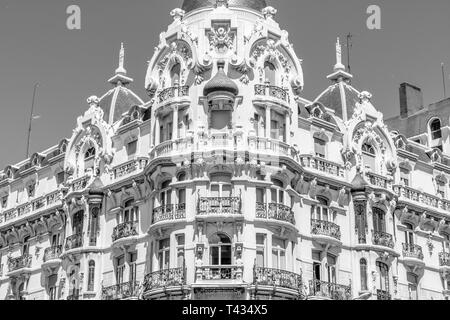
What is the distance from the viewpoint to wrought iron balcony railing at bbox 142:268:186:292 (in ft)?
154

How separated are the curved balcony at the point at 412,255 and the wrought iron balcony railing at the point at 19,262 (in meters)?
24.9

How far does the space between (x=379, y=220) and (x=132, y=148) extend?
1586 cm

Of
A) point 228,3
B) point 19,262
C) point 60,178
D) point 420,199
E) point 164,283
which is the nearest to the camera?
point 164,283

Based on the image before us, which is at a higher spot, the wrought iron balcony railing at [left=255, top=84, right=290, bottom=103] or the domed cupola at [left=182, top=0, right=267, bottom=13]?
the domed cupola at [left=182, top=0, right=267, bottom=13]

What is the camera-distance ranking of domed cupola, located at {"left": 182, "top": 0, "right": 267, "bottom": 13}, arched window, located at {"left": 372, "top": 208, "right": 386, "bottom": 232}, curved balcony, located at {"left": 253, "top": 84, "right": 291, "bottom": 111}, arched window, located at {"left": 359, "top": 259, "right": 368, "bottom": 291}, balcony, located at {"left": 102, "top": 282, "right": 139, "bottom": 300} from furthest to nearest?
arched window, located at {"left": 372, "top": 208, "right": 386, "bottom": 232} → domed cupola, located at {"left": 182, "top": 0, "right": 267, "bottom": 13} → arched window, located at {"left": 359, "top": 259, "right": 368, "bottom": 291} → balcony, located at {"left": 102, "top": 282, "right": 139, "bottom": 300} → curved balcony, located at {"left": 253, "top": 84, "right": 291, "bottom": 111}

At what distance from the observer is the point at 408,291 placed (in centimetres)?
5678

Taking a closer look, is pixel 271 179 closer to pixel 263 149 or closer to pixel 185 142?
pixel 263 149

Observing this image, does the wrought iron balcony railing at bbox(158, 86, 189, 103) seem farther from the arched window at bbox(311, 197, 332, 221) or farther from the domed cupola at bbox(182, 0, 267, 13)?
the arched window at bbox(311, 197, 332, 221)

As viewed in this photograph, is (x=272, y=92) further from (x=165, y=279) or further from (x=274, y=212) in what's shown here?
(x=165, y=279)

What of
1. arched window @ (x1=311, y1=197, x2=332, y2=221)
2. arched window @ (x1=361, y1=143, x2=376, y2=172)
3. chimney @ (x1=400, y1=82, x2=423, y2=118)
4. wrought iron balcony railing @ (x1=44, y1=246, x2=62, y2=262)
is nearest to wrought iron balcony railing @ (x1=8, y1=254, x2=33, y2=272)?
wrought iron balcony railing @ (x1=44, y1=246, x2=62, y2=262)

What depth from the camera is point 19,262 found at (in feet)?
202

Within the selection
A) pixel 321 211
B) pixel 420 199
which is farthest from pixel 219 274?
pixel 420 199

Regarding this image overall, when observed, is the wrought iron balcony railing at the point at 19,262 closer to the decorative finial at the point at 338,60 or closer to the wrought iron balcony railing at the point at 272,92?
the wrought iron balcony railing at the point at 272,92

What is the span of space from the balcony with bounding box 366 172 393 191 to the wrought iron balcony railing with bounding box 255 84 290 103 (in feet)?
26.2
